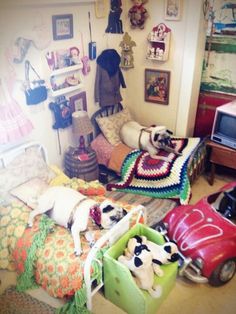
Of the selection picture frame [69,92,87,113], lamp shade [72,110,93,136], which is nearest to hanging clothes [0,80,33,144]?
lamp shade [72,110,93,136]

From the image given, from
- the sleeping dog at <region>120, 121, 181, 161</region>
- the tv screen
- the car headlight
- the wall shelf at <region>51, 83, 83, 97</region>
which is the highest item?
the wall shelf at <region>51, 83, 83, 97</region>

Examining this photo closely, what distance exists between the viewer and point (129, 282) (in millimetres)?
A: 1968

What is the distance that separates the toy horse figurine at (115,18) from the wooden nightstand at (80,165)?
1.35m

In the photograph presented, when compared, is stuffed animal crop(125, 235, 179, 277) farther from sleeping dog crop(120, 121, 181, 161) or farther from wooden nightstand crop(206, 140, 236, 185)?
wooden nightstand crop(206, 140, 236, 185)

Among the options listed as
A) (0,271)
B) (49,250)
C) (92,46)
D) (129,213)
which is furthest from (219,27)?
(0,271)

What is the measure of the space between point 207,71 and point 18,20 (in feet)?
6.99

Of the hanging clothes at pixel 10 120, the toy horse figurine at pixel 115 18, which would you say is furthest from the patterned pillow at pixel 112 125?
the hanging clothes at pixel 10 120

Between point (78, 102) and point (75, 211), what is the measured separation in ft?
4.67

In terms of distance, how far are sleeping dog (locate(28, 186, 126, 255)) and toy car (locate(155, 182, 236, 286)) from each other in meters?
0.50

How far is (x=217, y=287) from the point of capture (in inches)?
93.7

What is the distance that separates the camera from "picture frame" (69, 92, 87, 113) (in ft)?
10.6

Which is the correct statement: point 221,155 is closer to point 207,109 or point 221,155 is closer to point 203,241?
point 207,109

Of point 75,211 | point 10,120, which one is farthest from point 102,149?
→ point 75,211

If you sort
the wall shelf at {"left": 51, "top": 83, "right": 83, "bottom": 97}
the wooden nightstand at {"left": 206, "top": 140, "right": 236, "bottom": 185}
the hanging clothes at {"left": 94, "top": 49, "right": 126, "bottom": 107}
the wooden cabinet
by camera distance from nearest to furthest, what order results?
the wall shelf at {"left": 51, "top": 83, "right": 83, "bottom": 97}, the wooden nightstand at {"left": 206, "top": 140, "right": 236, "bottom": 185}, the hanging clothes at {"left": 94, "top": 49, "right": 126, "bottom": 107}, the wooden cabinet
